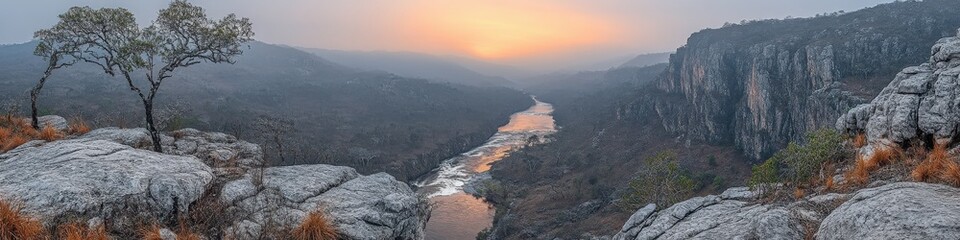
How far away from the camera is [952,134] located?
13.4m

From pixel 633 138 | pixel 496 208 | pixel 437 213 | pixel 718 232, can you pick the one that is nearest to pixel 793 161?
pixel 718 232

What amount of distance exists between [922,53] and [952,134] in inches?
4582

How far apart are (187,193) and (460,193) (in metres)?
86.8

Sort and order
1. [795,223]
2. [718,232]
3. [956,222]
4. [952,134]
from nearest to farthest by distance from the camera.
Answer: [956,222]
[795,223]
[718,232]
[952,134]

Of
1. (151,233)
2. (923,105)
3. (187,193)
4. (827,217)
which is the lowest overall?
(151,233)

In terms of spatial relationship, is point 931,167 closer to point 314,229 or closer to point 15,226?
point 314,229

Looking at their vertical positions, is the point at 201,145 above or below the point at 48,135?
below

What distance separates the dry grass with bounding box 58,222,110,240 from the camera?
1145 cm

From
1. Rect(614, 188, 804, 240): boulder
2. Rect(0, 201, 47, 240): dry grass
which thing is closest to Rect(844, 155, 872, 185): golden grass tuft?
Rect(614, 188, 804, 240): boulder

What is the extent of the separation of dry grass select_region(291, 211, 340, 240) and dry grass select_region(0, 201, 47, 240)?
5667mm

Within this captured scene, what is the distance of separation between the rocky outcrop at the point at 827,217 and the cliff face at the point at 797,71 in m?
87.9

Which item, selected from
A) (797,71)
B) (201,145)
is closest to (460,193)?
(201,145)

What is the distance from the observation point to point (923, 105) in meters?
14.7

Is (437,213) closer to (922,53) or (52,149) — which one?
(52,149)
